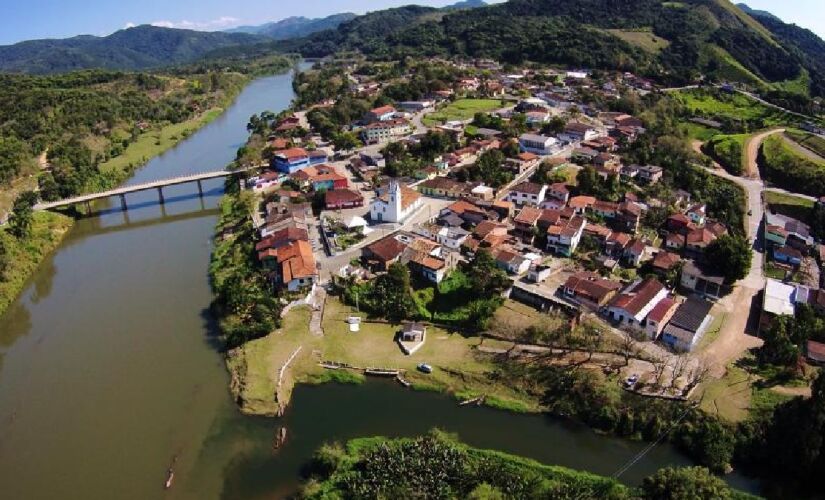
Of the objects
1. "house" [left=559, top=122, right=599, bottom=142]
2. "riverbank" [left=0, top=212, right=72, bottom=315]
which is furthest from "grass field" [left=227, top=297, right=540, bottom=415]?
"house" [left=559, top=122, right=599, bottom=142]

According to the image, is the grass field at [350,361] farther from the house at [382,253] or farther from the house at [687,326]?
the house at [687,326]

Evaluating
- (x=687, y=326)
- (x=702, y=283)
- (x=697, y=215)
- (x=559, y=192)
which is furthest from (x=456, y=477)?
(x=697, y=215)

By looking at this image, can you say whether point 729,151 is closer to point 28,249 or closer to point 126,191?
point 126,191

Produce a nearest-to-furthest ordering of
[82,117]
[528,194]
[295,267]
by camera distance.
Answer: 1. [295,267]
2. [528,194]
3. [82,117]

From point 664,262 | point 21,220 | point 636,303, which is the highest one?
point 21,220

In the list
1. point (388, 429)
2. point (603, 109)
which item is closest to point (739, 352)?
point (388, 429)

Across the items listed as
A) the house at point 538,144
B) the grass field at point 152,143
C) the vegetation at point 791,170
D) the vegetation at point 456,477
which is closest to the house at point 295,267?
the vegetation at point 456,477
